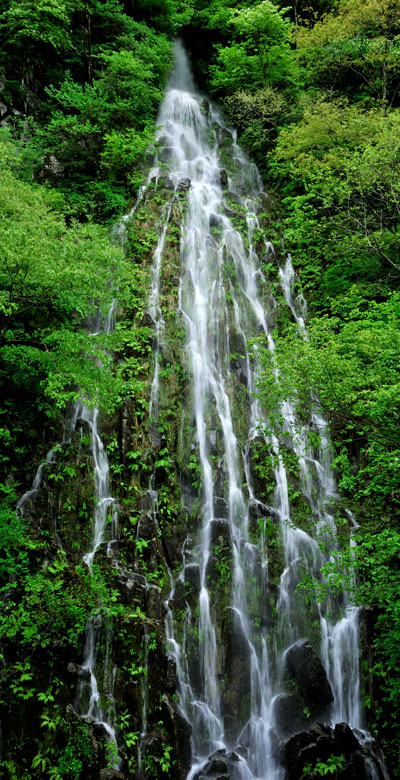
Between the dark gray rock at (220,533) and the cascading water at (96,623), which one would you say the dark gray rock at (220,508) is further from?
the cascading water at (96,623)

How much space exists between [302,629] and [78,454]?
210 inches

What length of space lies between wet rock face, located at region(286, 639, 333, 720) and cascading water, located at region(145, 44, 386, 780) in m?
0.08

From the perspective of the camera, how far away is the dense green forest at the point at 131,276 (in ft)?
22.0

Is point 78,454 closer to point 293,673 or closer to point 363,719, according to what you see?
point 293,673

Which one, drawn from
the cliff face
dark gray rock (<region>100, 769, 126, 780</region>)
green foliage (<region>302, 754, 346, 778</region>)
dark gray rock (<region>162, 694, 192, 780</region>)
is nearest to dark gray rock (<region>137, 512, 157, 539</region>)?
the cliff face

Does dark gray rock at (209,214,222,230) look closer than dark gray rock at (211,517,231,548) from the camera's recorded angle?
No

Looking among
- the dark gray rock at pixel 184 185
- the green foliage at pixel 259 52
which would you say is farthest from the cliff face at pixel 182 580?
the green foliage at pixel 259 52

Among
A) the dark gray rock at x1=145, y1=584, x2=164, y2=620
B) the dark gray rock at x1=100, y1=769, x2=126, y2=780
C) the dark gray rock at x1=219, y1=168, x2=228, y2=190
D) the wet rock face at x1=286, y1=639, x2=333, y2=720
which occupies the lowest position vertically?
the dark gray rock at x1=100, y1=769, x2=126, y2=780

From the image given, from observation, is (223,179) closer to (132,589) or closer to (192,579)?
(192,579)

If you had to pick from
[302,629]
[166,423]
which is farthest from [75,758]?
[166,423]

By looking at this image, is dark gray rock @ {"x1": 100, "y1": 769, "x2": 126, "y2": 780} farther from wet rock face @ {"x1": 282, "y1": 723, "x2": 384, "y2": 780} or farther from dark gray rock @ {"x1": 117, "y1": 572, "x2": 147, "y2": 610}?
wet rock face @ {"x1": 282, "y1": 723, "x2": 384, "y2": 780}

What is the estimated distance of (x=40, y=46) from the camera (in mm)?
15141

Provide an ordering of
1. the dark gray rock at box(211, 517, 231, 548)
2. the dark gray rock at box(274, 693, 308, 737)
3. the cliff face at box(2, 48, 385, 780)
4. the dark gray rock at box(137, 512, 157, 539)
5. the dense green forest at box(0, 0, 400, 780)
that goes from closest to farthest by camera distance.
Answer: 1. the dense green forest at box(0, 0, 400, 780)
2. the cliff face at box(2, 48, 385, 780)
3. the dark gray rock at box(274, 693, 308, 737)
4. the dark gray rock at box(137, 512, 157, 539)
5. the dark gray rock at box(211, 517, 231, 548)

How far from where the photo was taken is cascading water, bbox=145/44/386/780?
7.61 meters
